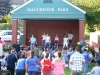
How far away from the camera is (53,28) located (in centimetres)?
3491

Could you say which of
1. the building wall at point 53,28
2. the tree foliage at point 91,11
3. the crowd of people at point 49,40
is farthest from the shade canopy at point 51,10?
the tree foliage at point 91,11

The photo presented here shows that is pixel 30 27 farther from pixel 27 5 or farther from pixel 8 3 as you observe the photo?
pixel 8 3

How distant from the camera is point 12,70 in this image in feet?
52.2

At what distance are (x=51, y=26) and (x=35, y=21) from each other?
72.4 inches

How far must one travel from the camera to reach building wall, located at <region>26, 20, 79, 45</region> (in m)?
34.7

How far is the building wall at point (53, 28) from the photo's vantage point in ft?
114

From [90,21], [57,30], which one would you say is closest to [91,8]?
[90,21]

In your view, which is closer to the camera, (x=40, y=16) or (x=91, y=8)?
(x=40, y=16)

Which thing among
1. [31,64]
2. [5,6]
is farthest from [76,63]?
[5,6]

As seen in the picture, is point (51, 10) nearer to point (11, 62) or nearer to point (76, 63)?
point (11, 62)

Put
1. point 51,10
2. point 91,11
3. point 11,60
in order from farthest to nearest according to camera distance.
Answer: point 91,11
point 51,10
point 11,60

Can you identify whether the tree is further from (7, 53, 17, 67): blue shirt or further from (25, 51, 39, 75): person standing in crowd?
(25, 51, 39, 75): person standing in crowd

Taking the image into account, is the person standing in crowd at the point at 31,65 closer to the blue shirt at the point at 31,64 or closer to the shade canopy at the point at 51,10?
the blue shirt at the point at 31,64

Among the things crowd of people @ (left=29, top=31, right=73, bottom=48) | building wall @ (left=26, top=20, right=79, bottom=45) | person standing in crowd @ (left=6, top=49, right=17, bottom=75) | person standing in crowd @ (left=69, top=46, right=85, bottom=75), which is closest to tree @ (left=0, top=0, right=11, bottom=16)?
building wall @ (left=26, top=20, right=79, bottom=45)
